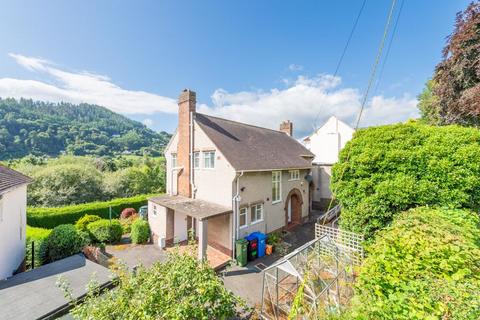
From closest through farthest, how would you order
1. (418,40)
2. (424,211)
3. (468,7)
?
(424,211), (418,40), (468,7)

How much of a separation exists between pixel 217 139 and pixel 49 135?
102 m

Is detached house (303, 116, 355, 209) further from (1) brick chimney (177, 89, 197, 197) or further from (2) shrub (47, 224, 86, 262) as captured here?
(2) shrub (47, 224, 86, 262)

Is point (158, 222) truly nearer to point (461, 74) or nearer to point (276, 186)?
point (276, 186)

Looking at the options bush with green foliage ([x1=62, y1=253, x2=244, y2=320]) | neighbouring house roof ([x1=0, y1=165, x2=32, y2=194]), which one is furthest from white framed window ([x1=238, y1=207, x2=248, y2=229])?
neighbouring house roof ([x1=0, y1=165, x2=32, y2=194])

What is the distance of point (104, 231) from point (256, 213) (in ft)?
37.4

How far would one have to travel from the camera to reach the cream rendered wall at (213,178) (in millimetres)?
13156

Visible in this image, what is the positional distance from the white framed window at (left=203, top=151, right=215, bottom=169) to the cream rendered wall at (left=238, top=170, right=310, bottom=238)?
7.83ft

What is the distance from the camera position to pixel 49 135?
83750 mm

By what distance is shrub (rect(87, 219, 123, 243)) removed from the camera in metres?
15.5

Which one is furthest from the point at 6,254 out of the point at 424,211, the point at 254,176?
the point at 424,211

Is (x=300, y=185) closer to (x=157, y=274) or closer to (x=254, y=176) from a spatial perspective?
(x=254, y=176)

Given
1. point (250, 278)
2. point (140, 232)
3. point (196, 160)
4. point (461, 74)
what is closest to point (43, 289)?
point (140, 232)

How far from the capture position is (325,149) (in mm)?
27531

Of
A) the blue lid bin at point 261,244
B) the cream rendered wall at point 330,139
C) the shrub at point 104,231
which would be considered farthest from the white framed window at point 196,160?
the cream rendered wall at point 330,139
